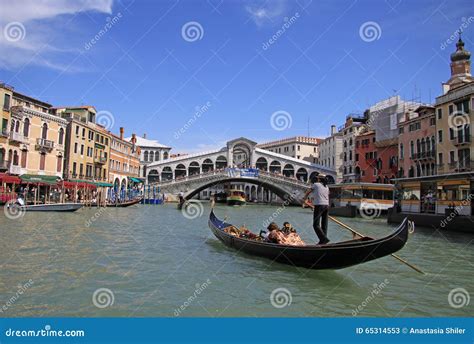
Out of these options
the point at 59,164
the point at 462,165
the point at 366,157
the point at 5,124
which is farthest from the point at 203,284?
the point at 366,157

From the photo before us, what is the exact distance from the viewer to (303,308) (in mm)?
4090

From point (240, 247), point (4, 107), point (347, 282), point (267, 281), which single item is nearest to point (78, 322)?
point (267, 281)

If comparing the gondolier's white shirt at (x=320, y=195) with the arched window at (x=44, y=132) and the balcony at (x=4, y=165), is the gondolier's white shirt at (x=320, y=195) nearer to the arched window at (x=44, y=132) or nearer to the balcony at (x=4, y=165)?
the balcony at (x=4, y=165)

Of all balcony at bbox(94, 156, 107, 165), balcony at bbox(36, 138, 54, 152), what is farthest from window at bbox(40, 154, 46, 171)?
balcony at bbox(94, 156, 107, 165)

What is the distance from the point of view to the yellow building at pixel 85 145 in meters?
22.5

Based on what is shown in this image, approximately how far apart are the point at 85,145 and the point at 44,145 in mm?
4165

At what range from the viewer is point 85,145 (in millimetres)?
24094

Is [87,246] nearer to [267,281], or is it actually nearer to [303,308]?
[267,281]

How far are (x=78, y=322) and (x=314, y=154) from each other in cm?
4490

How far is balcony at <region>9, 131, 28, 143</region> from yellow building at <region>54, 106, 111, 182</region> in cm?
365

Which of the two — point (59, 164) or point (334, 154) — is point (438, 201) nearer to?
point (59, 164)

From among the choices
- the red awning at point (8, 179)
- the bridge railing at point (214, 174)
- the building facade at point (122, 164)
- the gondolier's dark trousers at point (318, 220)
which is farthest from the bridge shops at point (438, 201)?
the building facade at point (122, 164)

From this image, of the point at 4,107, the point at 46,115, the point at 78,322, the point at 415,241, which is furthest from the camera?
the point at 46,115

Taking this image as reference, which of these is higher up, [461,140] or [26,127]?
[26,127]
